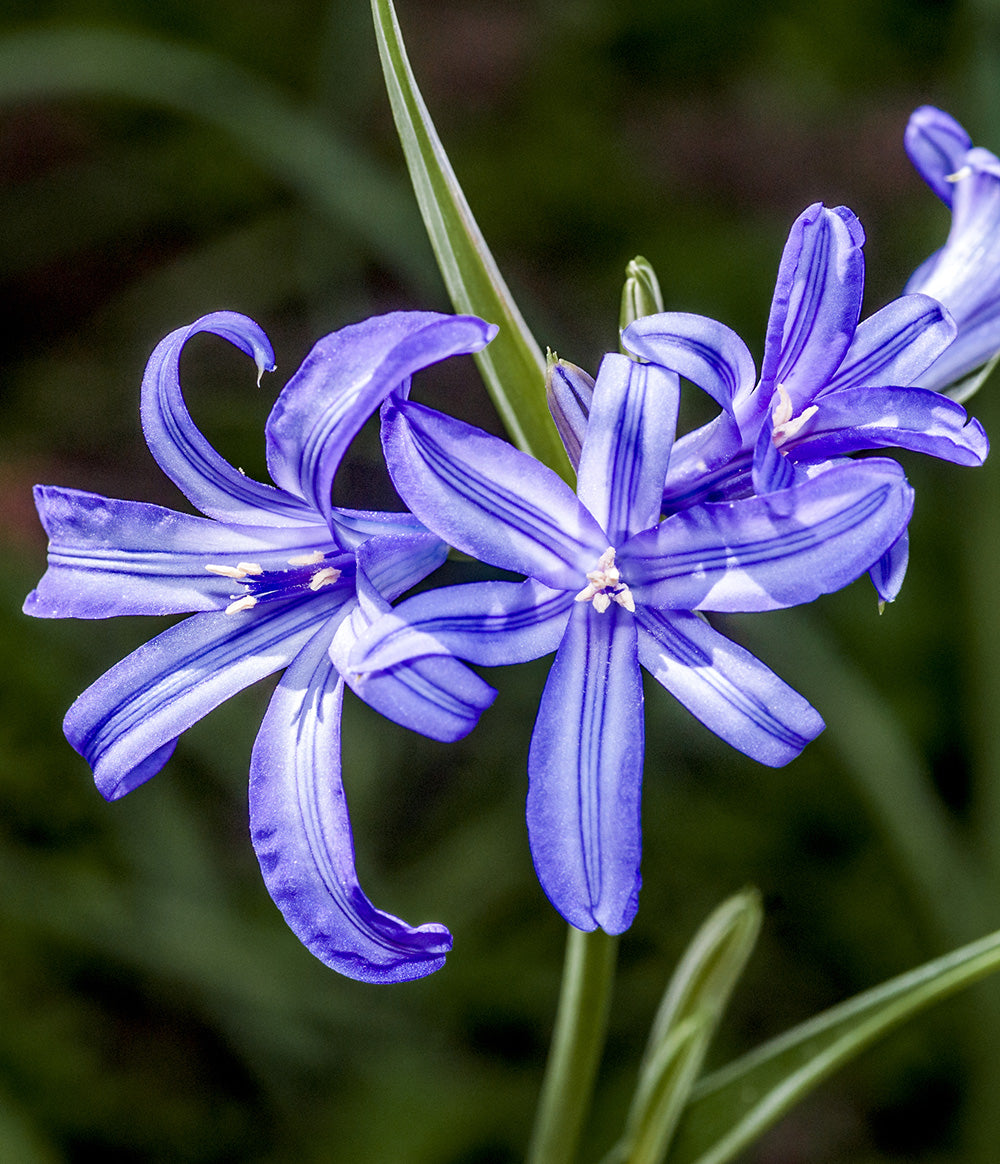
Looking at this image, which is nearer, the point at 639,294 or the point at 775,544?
the point at 775,544

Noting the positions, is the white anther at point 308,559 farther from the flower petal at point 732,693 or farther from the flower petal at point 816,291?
the flower petal at point 816,291

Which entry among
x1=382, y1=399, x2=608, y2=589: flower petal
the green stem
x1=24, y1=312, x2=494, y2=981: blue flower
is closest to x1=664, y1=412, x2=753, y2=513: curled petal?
x1=382, y1=399, x2=608, y2=589: flower petal

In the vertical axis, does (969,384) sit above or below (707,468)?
above

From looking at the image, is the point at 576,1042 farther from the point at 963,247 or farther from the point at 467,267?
the point at 963,247

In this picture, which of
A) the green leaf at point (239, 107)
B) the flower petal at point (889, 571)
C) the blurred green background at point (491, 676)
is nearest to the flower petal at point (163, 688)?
the flower petal at point (889, 571)

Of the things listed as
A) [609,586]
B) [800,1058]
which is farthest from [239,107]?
[800,1058]

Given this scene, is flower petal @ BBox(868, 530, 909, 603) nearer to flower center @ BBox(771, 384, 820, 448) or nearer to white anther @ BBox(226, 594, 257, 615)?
flower center @ BBox(771, 384, 820, 448)
